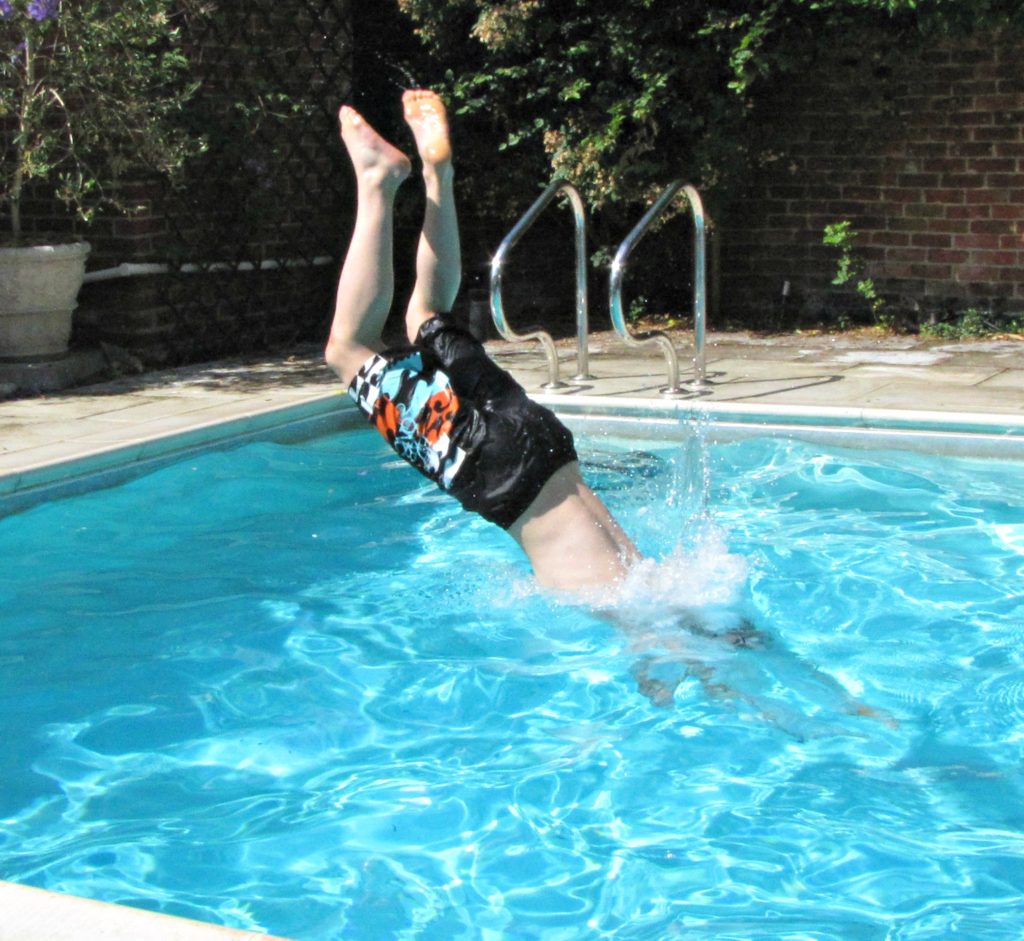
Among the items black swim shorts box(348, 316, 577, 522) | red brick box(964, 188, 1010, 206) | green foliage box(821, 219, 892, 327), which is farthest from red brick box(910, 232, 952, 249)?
black swim shorts box(348, 316, 577, 522)

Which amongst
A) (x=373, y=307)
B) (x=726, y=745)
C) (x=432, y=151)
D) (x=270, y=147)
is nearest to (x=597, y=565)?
(x=726, y=745)

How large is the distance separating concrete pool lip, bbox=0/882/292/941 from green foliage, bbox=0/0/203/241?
5.86m

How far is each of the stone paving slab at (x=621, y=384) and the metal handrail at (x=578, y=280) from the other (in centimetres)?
15

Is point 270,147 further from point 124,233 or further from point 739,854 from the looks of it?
point 739,854

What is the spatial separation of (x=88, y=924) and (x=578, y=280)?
17.7ft

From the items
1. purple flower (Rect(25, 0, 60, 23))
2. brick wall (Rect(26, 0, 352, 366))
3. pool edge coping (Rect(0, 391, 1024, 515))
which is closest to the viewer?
pool edge coping (Rect(0, 391, 1024, 515))

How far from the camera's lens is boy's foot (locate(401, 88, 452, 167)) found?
3.73 m

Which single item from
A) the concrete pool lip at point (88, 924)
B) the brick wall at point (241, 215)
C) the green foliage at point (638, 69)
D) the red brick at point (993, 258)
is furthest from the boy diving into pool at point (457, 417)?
the red brick at point (993, 258)

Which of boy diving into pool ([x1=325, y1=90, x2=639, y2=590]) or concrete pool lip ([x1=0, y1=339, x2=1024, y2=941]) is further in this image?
concrete pool lip ([x1=0, y1=339, x2=1024, y2=941])

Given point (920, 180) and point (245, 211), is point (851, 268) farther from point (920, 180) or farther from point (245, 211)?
point (245, 211)

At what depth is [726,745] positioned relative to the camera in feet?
12.0

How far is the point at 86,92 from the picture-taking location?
7605 millimetres

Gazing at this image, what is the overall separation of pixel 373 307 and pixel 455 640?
3.91 ft

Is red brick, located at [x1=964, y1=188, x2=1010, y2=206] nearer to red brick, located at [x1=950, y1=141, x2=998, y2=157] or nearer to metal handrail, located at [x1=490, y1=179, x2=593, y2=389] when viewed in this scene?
red brick, located at [x1=950, y1=141, x2=998, y2=157]
